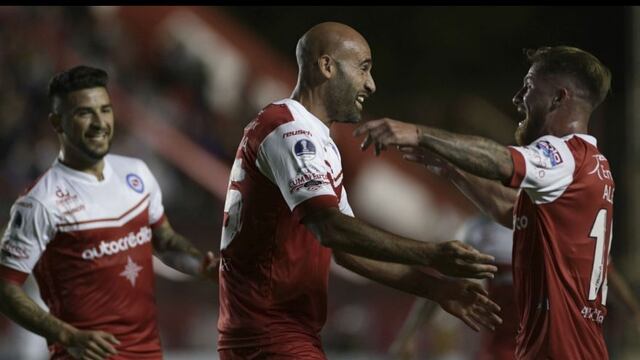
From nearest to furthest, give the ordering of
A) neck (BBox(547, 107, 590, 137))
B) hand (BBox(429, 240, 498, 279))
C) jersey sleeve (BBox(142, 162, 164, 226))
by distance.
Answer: hand (BBox(429, 240, 498, 279)), neck (BBox(547, 107, 590, 137)), jersey sleeve (BBox(142, 162, 164, 226))

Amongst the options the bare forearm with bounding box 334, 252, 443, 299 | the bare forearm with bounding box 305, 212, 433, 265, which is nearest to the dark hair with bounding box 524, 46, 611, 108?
the bare forearm with bounding box 334, 252, 443, 299

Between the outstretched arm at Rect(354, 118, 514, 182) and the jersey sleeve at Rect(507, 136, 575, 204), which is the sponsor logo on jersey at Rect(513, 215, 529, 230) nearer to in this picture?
the jersey sleeve at Rect(507, 136, 575, 204)

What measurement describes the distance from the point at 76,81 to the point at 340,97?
1796 mm

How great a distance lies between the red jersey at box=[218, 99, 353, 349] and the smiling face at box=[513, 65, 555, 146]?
0.91 m

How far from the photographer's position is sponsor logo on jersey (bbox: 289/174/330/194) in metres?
4.52

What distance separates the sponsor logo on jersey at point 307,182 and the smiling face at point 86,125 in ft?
5.77

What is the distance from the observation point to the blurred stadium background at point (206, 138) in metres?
11.6

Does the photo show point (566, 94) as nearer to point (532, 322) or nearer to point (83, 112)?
point (532, 322)

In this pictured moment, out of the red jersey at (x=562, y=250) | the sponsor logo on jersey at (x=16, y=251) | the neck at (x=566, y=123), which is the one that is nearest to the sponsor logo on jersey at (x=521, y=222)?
the red jersey at (x=562, y=250)

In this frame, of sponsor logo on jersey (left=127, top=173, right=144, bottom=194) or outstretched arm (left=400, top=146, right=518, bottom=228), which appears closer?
outstretched arm (left=400, top=146, right=518, bottom=228)

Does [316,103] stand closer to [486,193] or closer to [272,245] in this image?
[272,245]

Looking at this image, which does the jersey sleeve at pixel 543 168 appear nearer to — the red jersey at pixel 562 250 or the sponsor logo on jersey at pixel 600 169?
the red jersey at pixel 562 250

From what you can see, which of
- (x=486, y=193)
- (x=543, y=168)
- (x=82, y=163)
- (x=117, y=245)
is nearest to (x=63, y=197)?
(x=82, y=163)

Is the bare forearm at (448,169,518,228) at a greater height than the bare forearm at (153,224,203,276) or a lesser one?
greater
